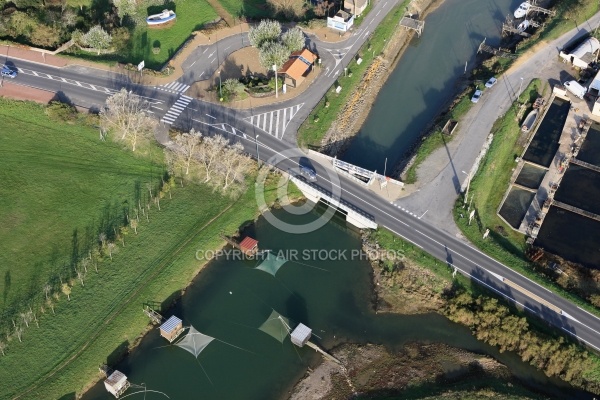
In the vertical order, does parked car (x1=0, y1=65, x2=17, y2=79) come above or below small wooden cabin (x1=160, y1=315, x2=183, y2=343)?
above

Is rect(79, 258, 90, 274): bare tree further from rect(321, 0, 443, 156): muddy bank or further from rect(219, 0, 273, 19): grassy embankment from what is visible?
rect(219, 0, 273, 19): grassy embankment

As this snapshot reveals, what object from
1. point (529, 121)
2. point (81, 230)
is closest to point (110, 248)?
point (81, 230)

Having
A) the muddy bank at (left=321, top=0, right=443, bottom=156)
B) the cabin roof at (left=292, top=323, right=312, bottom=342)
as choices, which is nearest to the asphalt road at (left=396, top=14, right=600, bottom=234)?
the muddy bank at (left=321, top=0, right=443, bottom=156)

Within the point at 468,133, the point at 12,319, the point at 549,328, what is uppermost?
the point at 468,133

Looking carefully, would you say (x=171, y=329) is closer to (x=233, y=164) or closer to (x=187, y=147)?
(x=233, y=164)

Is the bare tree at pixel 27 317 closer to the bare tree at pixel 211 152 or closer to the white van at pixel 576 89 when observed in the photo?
the bare tree at pixel 211 152

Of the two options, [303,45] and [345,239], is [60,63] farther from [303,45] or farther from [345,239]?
[345,239]

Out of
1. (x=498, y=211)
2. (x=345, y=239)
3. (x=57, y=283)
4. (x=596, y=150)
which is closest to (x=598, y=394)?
(x=498, y=211)
